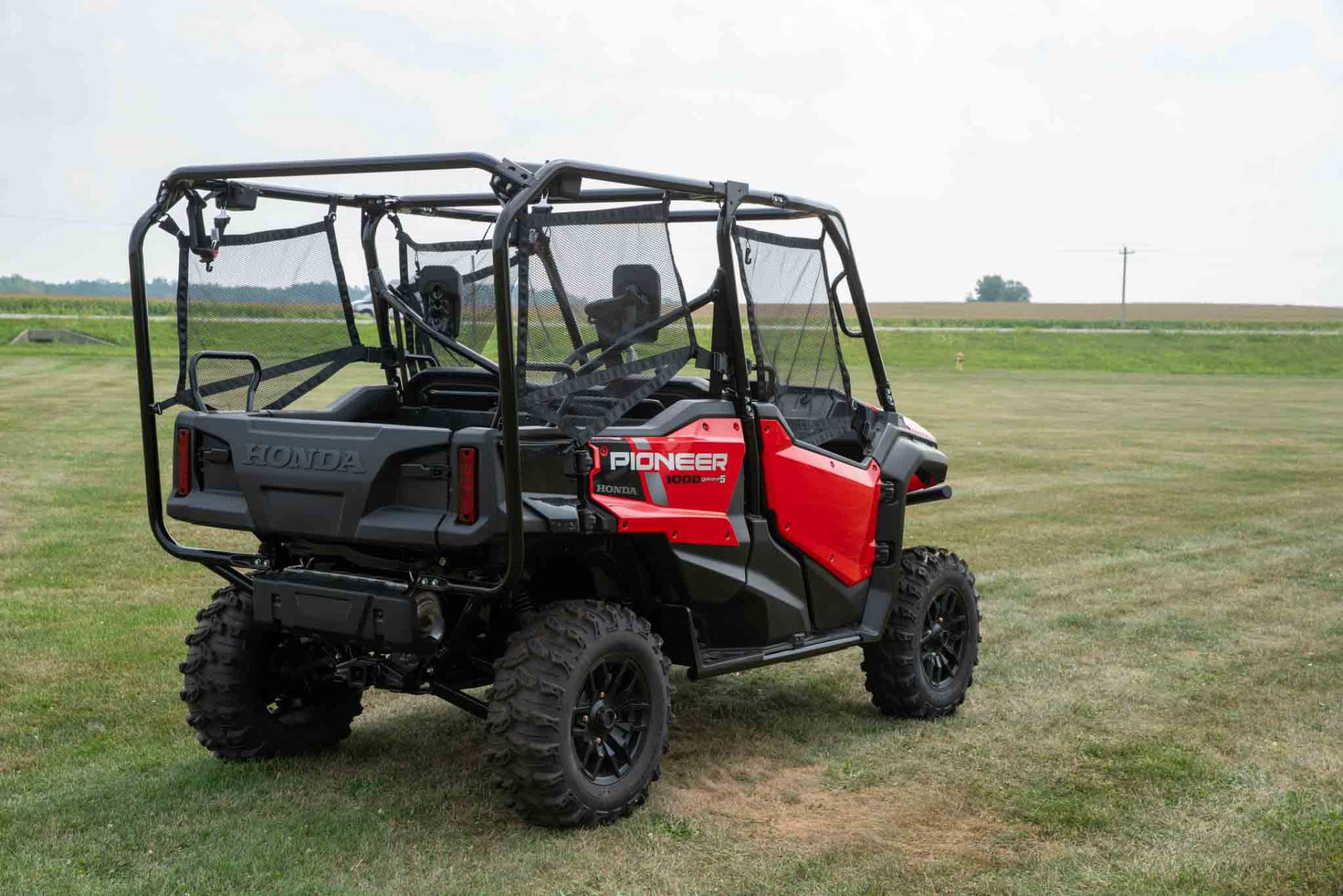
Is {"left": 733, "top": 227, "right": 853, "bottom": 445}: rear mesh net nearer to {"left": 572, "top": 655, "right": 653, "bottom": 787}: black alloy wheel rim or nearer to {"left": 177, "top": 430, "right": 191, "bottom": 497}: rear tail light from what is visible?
{"left": 572, "top": 655, "right": 653, "bottom": 787}: black alloy wheel rim

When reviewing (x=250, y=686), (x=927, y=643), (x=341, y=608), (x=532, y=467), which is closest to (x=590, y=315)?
(x=532, y=467)

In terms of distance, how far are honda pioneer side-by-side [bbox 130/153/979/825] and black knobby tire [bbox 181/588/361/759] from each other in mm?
11

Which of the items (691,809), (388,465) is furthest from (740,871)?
(388,465)

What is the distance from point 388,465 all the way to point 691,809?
1.71 meters

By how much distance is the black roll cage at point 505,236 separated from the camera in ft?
15.4

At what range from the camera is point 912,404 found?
29.6m

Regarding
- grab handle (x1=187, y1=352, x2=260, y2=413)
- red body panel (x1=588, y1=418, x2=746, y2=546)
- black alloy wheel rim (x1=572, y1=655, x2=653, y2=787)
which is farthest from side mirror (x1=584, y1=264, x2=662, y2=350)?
grab handle (x1=187, y1=352, x2=260, y2=413)

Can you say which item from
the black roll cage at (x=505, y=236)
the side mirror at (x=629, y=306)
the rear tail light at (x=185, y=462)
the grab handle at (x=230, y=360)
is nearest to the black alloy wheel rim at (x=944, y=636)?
the black roll cage at (x=505, y=236)

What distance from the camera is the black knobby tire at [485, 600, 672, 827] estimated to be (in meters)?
5.05

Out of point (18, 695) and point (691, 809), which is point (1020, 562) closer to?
point (691, 809)

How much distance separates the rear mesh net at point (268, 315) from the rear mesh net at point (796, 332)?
1671 mm

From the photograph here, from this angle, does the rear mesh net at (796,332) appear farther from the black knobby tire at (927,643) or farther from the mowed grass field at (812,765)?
the mowed grass field at (812,765)

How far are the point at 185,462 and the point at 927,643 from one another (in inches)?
136

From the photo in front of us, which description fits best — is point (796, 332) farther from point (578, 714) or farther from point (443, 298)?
point (578, 714)
